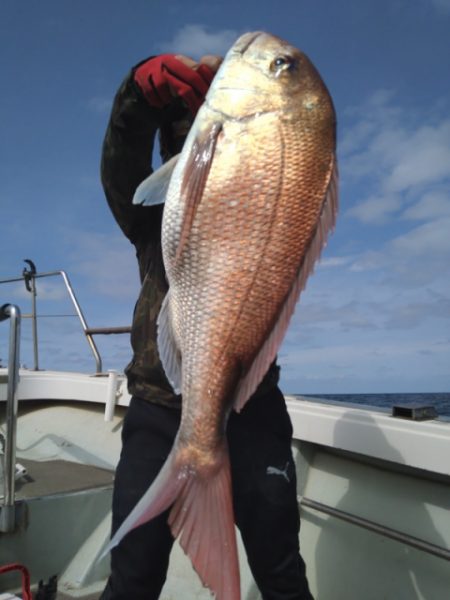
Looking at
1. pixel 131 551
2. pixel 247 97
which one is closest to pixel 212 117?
pixel 247 97

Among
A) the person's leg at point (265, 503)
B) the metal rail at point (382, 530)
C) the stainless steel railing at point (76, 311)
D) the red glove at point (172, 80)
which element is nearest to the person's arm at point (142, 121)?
the red glove at point (172, 80)

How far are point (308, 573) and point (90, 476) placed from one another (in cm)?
168

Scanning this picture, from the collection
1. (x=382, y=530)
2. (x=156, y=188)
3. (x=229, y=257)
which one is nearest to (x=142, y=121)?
(x=156, y=188)

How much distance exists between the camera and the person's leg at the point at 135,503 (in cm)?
172

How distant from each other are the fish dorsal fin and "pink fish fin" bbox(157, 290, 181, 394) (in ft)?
0.96

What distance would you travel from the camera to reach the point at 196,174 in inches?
53.7

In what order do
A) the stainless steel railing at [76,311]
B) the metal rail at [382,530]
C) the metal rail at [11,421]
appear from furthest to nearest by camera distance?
the stainless steel railing at [76,311] < the metal rail at [11,421] < the metal rail at [382,530]

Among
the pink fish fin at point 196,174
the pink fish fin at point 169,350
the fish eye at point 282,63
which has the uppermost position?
the fish eye at point 282,63

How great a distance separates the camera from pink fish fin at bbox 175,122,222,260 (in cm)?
136

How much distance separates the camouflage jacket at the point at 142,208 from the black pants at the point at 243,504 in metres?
0.11

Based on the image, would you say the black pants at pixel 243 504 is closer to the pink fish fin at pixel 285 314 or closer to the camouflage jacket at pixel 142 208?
the camouflage jacket at pixel 142 208

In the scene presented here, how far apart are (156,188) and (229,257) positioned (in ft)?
1.16

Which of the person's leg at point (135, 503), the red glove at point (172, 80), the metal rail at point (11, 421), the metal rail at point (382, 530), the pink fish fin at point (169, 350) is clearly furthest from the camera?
the metal rail at point (11, 421)

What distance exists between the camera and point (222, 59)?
1.61 m
